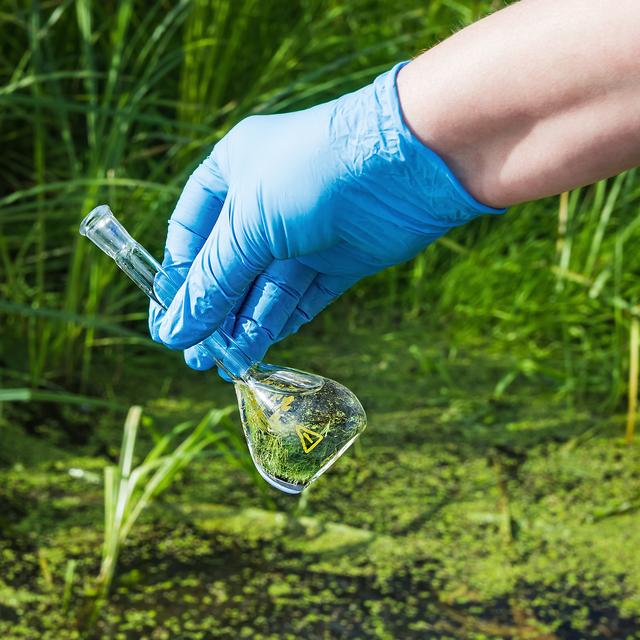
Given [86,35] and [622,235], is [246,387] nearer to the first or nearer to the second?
[86,35]

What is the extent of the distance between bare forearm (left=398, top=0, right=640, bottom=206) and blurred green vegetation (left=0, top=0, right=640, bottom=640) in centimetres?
87

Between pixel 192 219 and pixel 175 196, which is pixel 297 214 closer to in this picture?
pixel 192 219

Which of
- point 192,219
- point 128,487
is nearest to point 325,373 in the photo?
point 128,487

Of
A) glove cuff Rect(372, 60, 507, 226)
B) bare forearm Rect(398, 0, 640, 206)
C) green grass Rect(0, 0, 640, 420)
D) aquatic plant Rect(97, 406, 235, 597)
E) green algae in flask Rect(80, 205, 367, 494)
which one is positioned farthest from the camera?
green grass Rect(0, 0, 640, 420)

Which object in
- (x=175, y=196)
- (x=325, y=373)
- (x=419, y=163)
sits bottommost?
(x=325, y=373)

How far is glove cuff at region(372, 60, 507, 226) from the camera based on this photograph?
2.97ft

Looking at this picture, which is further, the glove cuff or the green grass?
the green grass

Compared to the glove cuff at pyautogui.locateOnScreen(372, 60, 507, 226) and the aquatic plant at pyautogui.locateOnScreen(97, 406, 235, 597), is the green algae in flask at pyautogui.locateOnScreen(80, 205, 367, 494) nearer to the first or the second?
the glove cuff at pyautogui.locateOnScreen(372, 60, 507, 226)

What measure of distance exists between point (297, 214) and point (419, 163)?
0.12 meters

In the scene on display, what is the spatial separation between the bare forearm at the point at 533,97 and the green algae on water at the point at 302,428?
0.80ft

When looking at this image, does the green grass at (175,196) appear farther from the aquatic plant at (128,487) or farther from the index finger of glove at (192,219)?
the index finger of glove at (192,219)

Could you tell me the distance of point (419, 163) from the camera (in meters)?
0.91

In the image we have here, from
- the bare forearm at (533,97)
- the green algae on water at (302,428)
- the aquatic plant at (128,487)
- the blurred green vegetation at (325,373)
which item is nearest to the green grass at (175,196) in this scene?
the blurred green vegetation at (325,373)

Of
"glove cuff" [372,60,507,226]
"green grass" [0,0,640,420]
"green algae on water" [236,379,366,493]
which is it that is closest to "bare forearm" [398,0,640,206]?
"glove cuff" [372,60,507,226]
